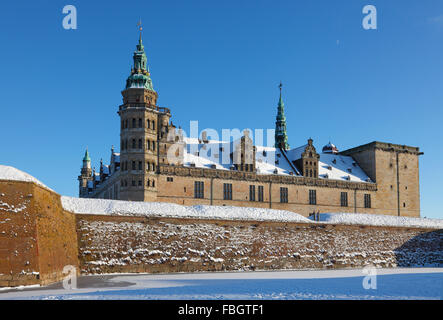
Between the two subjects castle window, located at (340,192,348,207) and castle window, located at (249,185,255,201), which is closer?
castle window, located at (249,185,255,201)

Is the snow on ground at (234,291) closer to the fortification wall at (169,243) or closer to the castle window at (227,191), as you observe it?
the fortification wall at (169,243)

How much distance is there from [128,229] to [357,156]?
4913cm

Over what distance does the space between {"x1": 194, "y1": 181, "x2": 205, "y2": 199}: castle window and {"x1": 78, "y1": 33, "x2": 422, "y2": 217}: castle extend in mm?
118

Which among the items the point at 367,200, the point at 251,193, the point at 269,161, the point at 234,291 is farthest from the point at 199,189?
the point at 234,291

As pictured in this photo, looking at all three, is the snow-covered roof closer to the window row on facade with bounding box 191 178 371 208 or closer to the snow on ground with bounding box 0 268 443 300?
the window row on facade with bounding box 191 178 371 208

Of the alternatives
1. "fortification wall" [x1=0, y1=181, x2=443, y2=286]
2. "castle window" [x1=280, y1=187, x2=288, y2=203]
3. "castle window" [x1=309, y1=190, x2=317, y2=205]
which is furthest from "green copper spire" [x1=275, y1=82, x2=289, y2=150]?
"fortification wall" [x1=0, y1=181, x2=443, y2=286]

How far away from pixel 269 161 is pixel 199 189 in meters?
13.3

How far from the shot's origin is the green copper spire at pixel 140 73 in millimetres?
57375

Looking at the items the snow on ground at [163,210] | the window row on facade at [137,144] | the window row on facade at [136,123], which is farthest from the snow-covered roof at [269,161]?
the snow on ground at [163,210]

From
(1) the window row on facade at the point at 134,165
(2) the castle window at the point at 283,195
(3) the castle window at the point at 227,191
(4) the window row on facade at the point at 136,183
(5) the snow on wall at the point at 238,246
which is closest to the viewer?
(5) the snow on wall at the point at 238,246

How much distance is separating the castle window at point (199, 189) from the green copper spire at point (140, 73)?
1223cm

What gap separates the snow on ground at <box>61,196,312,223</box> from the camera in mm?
37781

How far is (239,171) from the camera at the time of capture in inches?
2461

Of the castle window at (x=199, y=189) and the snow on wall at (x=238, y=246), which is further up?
the castle window at (x=199, y=189)
